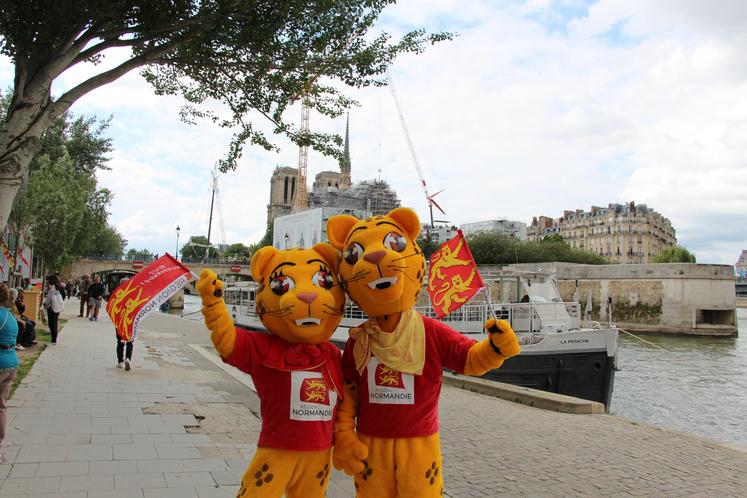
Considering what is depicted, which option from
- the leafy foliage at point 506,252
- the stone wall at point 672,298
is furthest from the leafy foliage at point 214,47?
the leafy foliage at point 506,252

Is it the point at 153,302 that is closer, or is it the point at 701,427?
the point at 153,302

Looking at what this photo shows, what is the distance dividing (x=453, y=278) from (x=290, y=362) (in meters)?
2.36

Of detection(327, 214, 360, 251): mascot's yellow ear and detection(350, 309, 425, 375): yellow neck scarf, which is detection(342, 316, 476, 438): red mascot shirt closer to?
detection(350, 309, 425, 375): yellow neck scarf

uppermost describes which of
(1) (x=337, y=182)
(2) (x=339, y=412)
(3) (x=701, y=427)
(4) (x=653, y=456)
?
(1) (x=337, y=182)

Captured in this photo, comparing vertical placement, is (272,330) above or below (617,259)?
below

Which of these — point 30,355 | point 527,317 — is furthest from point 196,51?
point 527,317

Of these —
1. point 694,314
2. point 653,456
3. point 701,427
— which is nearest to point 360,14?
point 653,456

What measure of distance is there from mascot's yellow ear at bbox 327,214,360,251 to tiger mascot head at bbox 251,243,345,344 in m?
0.19

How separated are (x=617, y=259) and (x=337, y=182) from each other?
264 feet

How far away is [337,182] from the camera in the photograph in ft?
539

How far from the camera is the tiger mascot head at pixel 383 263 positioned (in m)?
3.78

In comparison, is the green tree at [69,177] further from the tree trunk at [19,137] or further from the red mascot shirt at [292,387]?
the red mascot shirt at [292,387]

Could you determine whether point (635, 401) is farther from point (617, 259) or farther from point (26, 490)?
point (617, 259)

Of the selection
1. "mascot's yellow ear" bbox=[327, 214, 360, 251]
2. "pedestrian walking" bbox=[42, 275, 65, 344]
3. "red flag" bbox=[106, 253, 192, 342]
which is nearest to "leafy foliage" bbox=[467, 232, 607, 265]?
"pedestrian walking" bbox=[42, 275, 65, 344]
